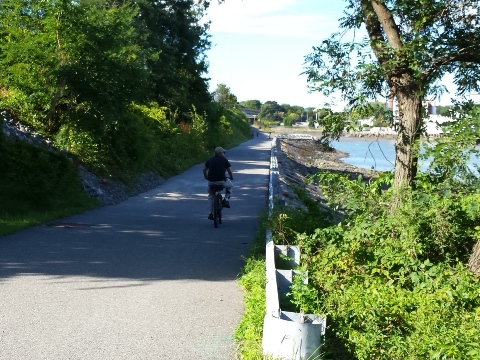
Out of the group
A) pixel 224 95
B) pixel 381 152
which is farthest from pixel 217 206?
pixel 224 95

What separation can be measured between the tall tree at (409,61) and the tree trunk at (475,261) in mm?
1607

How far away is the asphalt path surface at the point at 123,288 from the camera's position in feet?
21.8

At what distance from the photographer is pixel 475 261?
357 inches

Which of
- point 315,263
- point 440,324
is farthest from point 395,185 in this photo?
point 440,324

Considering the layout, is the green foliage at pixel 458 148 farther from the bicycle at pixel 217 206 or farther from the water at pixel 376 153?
the bicycle at pixel 217 206

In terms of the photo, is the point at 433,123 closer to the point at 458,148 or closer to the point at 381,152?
the point at 381,152

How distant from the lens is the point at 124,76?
21.2m

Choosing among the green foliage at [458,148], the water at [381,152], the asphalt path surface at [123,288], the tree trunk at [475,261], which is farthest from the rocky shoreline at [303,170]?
the tree trunk at [475,261]

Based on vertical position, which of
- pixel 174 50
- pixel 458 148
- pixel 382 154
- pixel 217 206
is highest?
pixel 174 50

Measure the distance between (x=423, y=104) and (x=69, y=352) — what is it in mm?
6586

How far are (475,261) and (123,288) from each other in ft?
14.9

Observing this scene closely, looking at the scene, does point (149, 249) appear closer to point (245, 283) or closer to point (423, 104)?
point (245, 283)

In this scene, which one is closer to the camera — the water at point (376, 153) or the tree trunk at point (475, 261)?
the tree trunk at point (475, 261)

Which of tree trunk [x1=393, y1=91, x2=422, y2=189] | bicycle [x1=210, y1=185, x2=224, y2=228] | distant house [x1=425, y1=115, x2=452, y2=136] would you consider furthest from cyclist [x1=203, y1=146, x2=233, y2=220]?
distant house [x1=425, y1=115, x2=452, y2=136]
